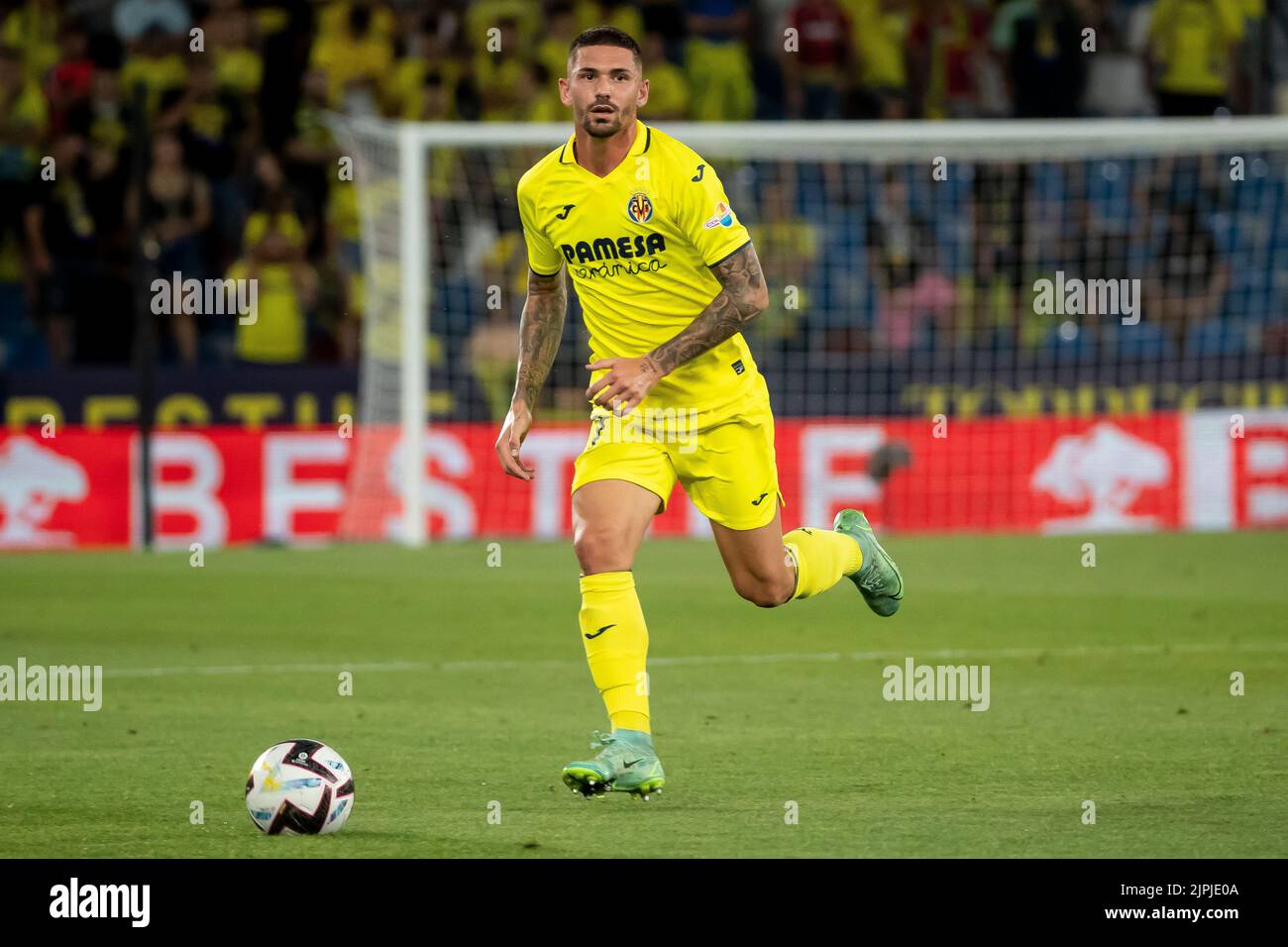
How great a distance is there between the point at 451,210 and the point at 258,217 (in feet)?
5.53

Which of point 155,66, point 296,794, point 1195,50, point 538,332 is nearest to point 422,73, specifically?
point 155,66

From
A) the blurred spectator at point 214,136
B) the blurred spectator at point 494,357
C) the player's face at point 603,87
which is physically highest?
the blurred spectator at point 214,136

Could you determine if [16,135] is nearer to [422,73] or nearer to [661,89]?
[422,73]

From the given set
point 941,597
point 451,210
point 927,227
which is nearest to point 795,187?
point 927,227

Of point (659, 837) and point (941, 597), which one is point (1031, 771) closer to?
point (659, 837)

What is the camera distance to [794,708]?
30.2 feet

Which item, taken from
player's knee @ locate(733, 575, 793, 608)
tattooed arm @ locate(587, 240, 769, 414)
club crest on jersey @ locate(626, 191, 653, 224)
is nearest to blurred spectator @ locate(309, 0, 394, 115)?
player's knee @ locate(733, 575, 793, 608)

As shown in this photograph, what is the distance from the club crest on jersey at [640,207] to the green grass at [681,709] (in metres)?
1.77

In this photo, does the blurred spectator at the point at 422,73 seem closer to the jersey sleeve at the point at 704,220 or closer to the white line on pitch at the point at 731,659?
the white line on pitch at the point at 731,659

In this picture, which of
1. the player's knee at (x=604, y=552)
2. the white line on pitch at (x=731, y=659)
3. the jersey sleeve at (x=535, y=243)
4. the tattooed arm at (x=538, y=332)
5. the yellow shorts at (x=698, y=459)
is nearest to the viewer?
the player's knee at (x=604, y=552)

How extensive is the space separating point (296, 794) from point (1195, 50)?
1549 centimetres

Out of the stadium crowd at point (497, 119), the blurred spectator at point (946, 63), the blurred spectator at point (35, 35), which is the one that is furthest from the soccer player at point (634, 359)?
the blurred spectator at point (35, 35)

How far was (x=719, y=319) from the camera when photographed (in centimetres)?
702

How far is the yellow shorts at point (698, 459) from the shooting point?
280 inches
